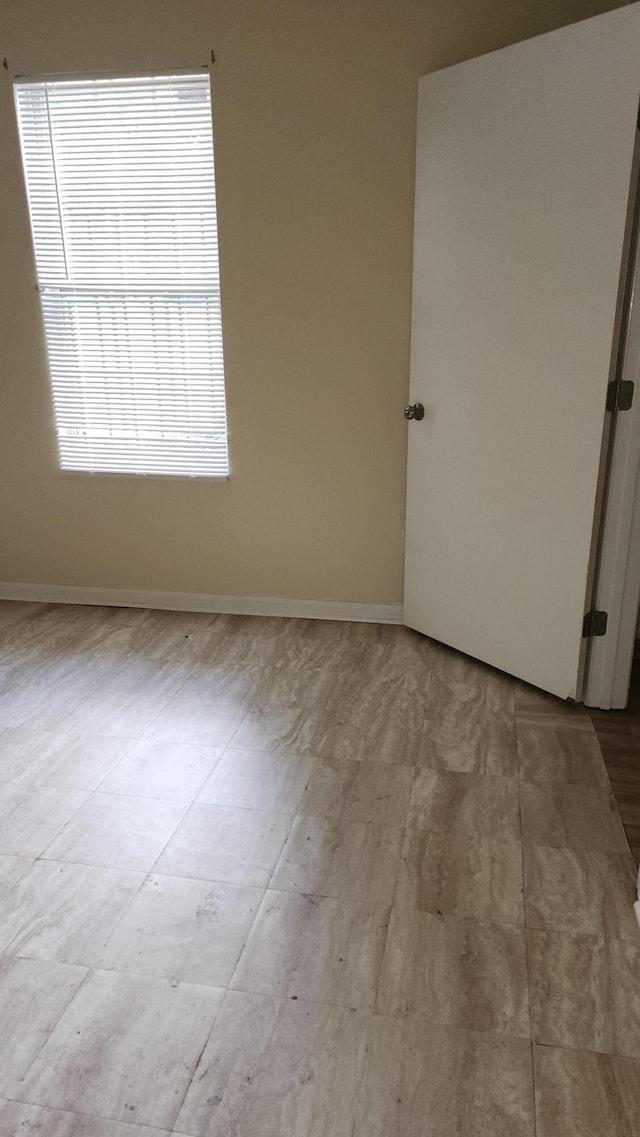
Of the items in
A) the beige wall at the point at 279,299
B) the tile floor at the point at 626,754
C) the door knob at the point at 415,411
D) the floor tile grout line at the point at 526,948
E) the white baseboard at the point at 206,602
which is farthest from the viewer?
the white baseboard at the point at 206,602

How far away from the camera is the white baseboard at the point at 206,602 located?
3566 millimetres

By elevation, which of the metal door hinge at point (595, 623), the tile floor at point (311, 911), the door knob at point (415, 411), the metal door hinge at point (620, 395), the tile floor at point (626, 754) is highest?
the metal door hinge at point (620, 395)

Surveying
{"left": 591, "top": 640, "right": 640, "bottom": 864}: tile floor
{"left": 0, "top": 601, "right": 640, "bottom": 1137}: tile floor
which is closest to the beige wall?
{"left": 0, "top": 601, "right": 640, "bottom": 1137}: tile floor

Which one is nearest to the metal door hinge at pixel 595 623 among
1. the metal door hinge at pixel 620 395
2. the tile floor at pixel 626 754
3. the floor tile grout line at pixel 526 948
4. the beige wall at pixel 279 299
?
the tile floor at pixel 626 754

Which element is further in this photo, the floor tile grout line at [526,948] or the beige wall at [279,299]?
the beige wall at [279,299]

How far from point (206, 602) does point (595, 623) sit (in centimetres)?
179

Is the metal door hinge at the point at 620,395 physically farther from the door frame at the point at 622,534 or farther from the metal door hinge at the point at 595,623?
the metal door hinge at the point at 595,623

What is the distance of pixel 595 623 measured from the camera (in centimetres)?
268

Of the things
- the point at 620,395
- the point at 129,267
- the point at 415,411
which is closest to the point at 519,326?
the point at 620,395

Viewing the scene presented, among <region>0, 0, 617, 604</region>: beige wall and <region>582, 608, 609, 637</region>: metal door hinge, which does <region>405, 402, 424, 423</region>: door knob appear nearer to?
<region>0, 0, 617, 604</region>: beige wall

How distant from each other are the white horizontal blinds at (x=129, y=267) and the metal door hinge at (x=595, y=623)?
1681 millimetres

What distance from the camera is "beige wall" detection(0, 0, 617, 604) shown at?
2941 millimetres

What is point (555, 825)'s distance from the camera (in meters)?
2.14

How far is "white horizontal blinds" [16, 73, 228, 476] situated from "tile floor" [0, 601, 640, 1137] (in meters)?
1.12
